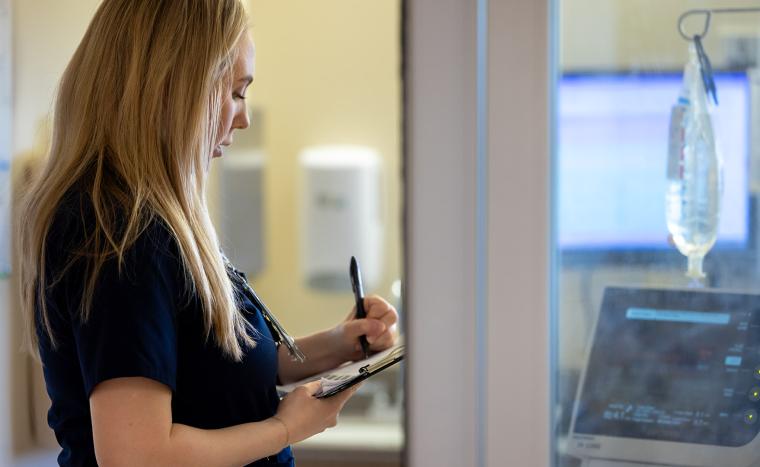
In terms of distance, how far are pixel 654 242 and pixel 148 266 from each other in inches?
24.5

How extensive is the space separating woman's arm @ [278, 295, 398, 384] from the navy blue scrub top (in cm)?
22

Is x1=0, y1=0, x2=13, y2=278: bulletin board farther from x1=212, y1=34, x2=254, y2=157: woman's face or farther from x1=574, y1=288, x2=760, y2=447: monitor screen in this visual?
x1=574, y1=288, x2=760, y2=447: monitor screen

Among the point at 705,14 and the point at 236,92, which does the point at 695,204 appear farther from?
the point at 236,92

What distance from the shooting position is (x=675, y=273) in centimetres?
111

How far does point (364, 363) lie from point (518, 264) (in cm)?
33

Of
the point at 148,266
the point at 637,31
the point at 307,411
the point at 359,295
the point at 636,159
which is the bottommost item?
the point at 307,411

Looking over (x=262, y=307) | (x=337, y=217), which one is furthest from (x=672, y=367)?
(x=337, y=217)

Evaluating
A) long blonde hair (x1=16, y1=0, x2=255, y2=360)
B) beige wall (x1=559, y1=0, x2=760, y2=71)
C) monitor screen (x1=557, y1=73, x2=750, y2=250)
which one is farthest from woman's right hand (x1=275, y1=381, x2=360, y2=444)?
beige wall (x1=559, y1=0, x2=760, y2=71)

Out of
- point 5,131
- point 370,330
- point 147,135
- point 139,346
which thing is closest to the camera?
point 139,346

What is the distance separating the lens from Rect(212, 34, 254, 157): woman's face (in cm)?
116

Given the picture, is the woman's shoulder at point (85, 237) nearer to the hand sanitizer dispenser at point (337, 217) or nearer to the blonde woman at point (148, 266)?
the blonde woman at point (148, 266)

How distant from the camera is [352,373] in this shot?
48.6 inches

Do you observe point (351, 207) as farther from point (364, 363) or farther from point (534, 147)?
point (534, 147)

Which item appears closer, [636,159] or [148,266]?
[148,266]
